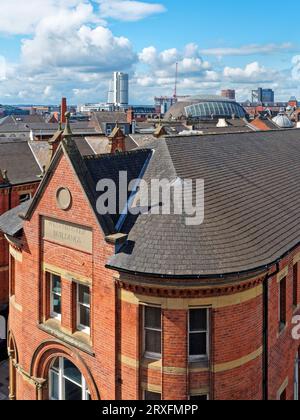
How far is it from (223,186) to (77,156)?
603 centimetres

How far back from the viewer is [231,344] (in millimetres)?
14086

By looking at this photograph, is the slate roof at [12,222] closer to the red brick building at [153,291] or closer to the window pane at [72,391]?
the red brick building at [153,291]

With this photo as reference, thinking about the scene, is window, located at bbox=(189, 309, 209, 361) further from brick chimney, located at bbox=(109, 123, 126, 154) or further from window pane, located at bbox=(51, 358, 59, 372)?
brick chimney, located at bbox=(109, 123, 126, 154)

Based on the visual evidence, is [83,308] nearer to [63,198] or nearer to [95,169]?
[63,198]

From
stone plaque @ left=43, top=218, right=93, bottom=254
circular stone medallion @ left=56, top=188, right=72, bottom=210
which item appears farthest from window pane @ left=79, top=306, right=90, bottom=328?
circular stone medallion @ left=56, top=188, right=72, bottom=210

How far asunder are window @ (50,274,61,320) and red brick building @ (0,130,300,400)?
39mm

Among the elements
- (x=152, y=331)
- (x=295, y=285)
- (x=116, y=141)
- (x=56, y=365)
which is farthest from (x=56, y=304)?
(x=116, y=141)

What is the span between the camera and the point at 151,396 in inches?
561

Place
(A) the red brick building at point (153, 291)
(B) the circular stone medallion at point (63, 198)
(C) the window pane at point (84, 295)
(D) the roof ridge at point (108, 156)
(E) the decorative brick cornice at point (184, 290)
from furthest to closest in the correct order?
(D) the roof ridge at point (108, 156), (C) the window pane at point (84, 295), (B) the circular stone medallion at point (63, 198), (A) the red brick building at point (153, 291), (E) the decorative brick cornice at point (184, 290)

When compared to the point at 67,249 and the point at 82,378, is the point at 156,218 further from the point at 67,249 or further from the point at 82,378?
the point at 82,378

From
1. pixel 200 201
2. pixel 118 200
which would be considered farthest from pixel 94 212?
pixel 200 201

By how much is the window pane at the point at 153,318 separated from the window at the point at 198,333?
39.7 inches

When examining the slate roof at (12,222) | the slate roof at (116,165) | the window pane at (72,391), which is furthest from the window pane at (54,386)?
the slate roof at (116,165)

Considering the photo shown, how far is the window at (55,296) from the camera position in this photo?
16.9m
